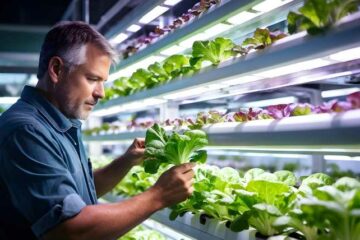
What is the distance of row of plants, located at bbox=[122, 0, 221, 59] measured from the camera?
2219mm

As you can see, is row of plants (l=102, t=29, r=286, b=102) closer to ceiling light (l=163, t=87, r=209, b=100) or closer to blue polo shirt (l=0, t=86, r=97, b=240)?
ceiling light (l=163, t=87, r=209, b=100)

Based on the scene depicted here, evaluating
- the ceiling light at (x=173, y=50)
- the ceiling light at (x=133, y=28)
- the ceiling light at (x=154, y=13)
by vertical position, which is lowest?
the ceiling light at (x=173, y=50)

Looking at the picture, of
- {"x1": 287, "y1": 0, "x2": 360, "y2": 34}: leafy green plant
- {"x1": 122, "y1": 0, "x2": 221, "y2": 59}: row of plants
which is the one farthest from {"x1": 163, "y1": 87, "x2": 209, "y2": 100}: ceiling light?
{"x1": 287, "y1": 0, "x2": 360, "y2": 34}: leafy green plant

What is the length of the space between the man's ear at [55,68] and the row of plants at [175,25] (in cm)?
73

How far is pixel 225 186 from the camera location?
6.53ft

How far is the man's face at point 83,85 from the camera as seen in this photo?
212 cm

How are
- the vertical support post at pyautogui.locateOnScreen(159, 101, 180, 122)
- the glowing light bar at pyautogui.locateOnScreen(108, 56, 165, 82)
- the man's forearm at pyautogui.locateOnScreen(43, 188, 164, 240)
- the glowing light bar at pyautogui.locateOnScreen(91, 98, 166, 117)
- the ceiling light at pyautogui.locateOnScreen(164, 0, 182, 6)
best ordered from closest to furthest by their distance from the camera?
the man's forearm at pyautogui.locateOnScreen(43, 188, 164, 240) → the ceiling light at pyautogui.locateOnScreen(164, 0, 182, 6) → the glowing light bar at pyautogui.locateOnScreen(108, 56, 165, 82) → the glowing light bar at pyautogui.locateOnScreen(91, 98, 166, 117) → the vertical support post at pyautogui.locateOnScreen(159, 101, 180, 122)

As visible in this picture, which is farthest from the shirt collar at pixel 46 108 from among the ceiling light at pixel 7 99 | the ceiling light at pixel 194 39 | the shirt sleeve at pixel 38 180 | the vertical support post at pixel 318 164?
the ceiling light at pixel 7 99

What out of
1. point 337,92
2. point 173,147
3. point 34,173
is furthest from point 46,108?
point 337,92

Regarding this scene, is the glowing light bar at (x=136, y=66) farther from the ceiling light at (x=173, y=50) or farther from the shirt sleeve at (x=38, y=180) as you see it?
the shirt sleeve at (x=38, y=180)

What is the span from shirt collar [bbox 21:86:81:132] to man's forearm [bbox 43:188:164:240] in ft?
2.00

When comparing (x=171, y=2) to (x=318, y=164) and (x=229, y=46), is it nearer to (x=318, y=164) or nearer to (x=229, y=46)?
(x=229, y=46)

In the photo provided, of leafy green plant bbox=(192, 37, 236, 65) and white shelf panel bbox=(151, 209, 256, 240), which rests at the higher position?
leafy green plant bbox=(192, 37, 236, 65)

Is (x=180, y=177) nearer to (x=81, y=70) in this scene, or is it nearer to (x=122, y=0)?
(x=81, y=70)
